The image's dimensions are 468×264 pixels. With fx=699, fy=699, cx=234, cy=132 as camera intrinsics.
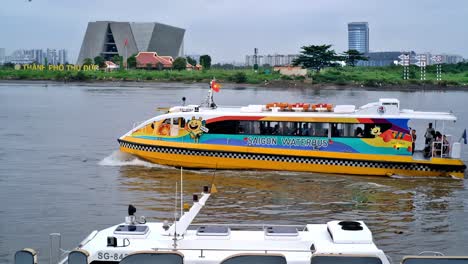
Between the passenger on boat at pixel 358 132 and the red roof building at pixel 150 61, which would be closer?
the passenger on boat at pixel 358 132

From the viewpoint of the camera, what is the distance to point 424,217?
17047 millimetres

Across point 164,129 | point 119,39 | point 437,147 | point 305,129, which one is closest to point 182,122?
point 164,129

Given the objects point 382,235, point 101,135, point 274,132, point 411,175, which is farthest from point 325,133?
point 101,135

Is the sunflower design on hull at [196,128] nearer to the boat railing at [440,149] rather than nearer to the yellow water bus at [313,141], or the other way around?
the yellow water bus at [313,141]

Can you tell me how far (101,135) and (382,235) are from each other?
20.2 meters

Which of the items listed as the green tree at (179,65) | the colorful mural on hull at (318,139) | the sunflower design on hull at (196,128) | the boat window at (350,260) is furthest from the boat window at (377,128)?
the green tree at (179,65)

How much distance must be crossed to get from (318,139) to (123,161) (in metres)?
6.72

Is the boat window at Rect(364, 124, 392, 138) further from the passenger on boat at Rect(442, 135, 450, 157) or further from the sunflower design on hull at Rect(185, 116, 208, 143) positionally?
the sunflower design on hull at Rect(185, 116, 208, 143)

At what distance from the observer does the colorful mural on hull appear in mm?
20703

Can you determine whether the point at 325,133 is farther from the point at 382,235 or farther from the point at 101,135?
the point at 101,135

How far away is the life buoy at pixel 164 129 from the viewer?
2170cm

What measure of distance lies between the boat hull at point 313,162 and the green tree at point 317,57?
7948 centimetres

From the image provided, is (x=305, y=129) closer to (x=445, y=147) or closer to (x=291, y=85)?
(x=445, y=147)

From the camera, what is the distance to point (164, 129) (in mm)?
21781
